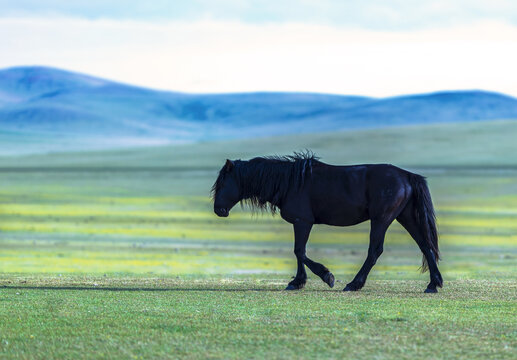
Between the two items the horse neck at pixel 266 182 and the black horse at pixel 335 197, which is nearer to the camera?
the black horse at pixel 335 197

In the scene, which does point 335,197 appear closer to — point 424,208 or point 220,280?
point 424,208

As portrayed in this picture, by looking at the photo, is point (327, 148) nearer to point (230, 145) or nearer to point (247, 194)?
point (230, 145)

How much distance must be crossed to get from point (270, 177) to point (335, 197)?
1.02 metres

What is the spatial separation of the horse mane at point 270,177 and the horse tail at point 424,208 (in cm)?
152

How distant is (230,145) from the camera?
11156 centimetres

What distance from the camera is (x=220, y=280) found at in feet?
54.6

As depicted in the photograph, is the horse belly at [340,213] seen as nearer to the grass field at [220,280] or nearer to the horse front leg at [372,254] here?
the horse front leg at [372,254]

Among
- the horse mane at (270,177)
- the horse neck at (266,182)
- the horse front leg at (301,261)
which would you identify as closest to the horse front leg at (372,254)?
the horse front leg at (301,261)

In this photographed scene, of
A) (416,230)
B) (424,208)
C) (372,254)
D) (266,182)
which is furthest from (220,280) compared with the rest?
(424,208)

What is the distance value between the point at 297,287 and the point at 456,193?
4693 cm

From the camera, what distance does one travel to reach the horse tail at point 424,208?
15.0 metres

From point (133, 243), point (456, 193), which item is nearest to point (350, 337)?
point (133, 243)

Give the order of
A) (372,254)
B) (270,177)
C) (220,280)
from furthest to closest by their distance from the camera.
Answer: (220,280) → (270,177) → (372,254)

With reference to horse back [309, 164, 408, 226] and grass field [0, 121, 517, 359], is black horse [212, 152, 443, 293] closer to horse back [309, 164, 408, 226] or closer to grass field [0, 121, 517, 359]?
horse back [309, 164, 408, 226]
